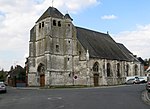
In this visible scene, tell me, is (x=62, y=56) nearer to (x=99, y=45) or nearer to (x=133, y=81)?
(x=99, y=45)

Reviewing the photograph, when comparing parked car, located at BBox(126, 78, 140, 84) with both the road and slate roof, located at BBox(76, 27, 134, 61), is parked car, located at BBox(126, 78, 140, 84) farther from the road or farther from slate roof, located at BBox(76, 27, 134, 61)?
the road

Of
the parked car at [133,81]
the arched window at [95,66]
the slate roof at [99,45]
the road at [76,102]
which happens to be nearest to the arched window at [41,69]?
the slate roof at [99,45]

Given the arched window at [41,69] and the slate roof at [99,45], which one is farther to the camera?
the slate roof at [99,45]

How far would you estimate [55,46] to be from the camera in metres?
61.1

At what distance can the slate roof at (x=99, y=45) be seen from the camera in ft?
216

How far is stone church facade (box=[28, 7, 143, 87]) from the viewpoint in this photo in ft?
197

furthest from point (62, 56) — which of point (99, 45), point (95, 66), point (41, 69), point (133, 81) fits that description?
point (133, 81)

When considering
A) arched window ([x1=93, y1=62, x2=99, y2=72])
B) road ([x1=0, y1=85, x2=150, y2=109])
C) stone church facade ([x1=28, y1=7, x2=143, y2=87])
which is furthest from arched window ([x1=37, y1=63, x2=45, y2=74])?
road ([x1=0, y1=85, x2=150, y2=109])

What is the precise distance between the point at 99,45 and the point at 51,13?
15.3 metres

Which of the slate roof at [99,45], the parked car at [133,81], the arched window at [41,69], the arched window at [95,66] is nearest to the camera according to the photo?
the arched window at [41,69]

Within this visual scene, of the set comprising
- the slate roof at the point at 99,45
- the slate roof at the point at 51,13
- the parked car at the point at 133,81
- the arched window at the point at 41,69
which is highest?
the slate roof at the point at 51,13

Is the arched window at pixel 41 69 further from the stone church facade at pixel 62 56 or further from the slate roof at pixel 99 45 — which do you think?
the slate roof at pixel 99 45

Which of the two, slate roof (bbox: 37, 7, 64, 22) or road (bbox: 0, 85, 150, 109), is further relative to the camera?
slate roof (bbox: 37, 7, 64, 22)

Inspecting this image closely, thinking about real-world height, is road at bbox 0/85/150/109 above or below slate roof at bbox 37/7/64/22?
below
